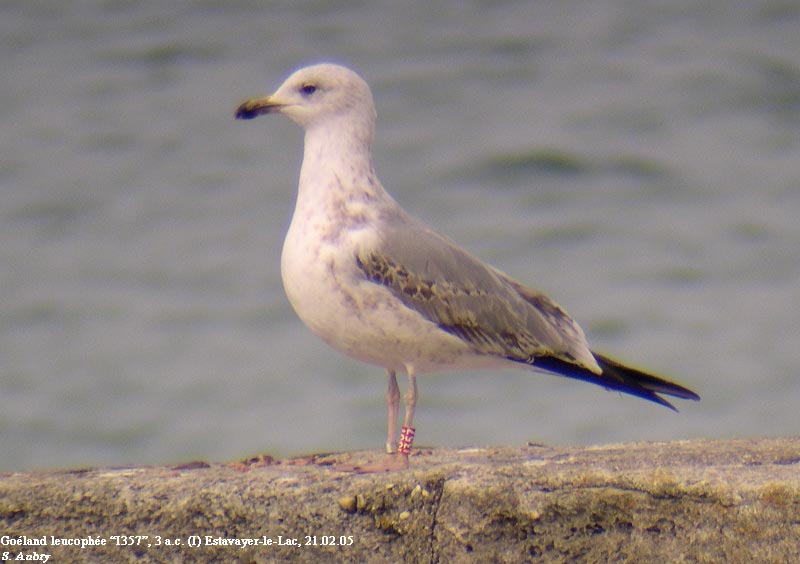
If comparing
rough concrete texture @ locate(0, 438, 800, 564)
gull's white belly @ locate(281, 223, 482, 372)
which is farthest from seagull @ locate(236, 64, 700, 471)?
rough concrete texture @ locate(0, 438, 800, 564)

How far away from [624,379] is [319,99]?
162cm

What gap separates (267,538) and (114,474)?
2.13 feet

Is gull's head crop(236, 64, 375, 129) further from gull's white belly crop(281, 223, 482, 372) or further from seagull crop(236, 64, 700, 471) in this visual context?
gull's white belly crop(281, 223, 482, 372)

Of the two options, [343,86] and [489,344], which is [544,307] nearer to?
[489,344]

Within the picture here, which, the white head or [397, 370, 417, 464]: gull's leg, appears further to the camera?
the white head

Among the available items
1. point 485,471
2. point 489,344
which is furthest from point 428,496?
point 489,344

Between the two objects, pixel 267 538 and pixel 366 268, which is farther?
pixel 366 268

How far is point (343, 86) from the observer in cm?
456

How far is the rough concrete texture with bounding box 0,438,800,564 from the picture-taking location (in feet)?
11.8

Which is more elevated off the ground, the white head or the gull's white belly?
the white head

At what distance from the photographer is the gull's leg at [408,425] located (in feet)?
13.7

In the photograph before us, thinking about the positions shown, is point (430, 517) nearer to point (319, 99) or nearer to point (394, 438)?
point (394, 438)

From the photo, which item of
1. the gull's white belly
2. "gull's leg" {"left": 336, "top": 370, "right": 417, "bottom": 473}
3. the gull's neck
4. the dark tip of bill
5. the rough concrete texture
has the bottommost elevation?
the rough concrete texture

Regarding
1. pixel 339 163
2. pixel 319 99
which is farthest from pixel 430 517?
pixel 319 99
